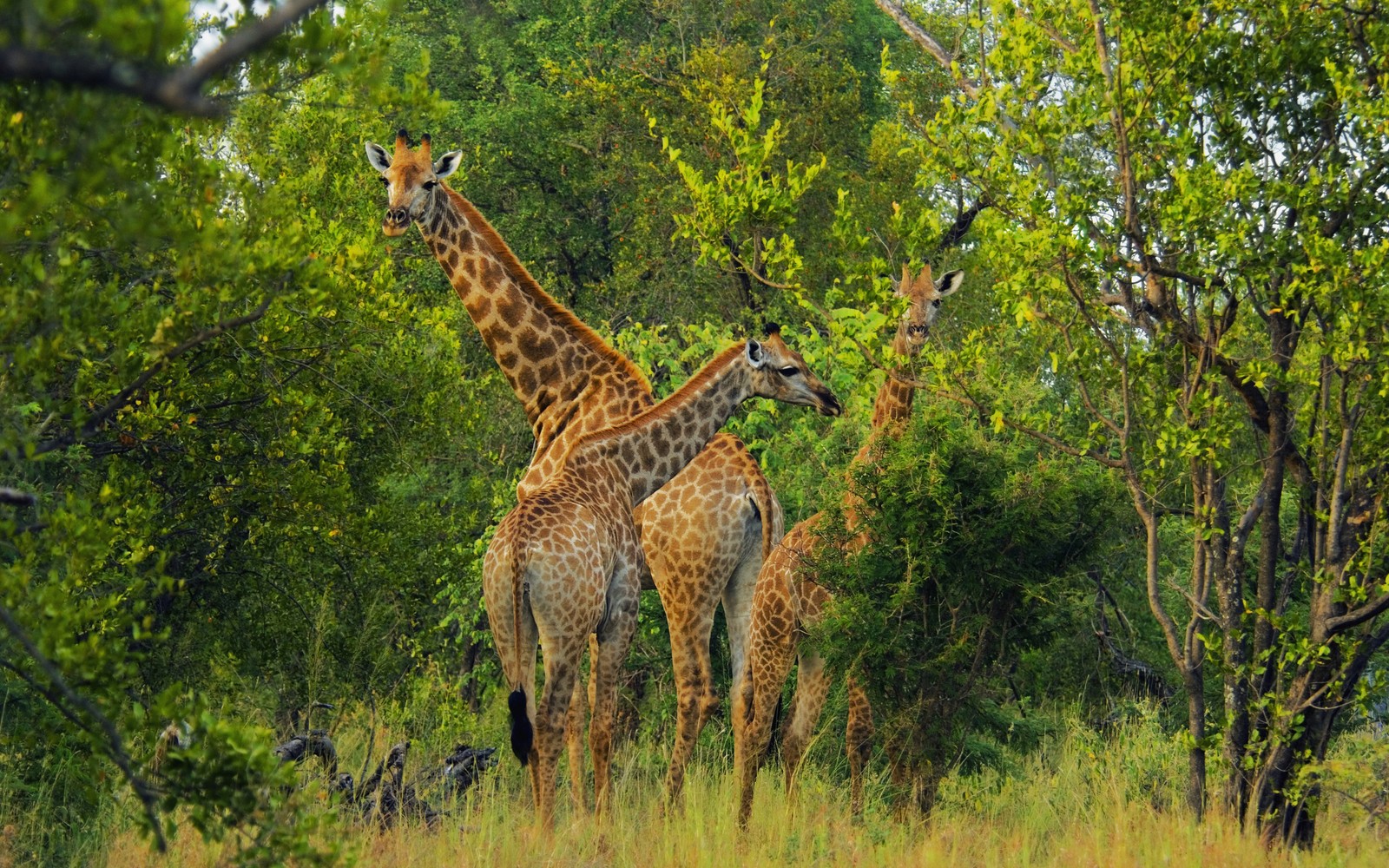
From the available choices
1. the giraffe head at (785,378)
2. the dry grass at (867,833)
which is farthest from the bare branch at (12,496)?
the giraffe head at (785,378)

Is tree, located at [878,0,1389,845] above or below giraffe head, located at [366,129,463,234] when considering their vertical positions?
below

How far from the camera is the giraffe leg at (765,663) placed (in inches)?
409

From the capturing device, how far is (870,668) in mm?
9766

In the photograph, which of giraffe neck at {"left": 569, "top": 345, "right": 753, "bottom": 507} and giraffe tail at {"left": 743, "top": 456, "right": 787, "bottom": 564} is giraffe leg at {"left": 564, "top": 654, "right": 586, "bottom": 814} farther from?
giraffe tail at {"left": 743, "top": 456, "right": 787, "bottom": 564}

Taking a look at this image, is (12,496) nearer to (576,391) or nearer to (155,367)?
(155,367)

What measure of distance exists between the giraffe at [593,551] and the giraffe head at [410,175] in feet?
7.43

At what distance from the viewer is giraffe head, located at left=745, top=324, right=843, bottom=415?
10.4m

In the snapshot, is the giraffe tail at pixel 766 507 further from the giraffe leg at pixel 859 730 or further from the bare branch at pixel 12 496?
the bare branch at pixel 12 496

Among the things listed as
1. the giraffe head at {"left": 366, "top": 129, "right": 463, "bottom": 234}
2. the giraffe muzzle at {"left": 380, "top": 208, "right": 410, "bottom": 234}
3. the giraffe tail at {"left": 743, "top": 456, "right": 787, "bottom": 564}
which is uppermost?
the giraffe head at {"left": 366, "top": 129, "right": 463, "bottom": 234}

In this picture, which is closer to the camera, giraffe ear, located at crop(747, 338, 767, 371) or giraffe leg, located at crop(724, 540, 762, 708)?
giraffe ear, located at crop(747, 338, 767, 371)

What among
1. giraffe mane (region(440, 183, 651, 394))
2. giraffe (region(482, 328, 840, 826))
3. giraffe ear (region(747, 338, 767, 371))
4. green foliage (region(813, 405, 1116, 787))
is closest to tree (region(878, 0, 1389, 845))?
green foliage (region(813, 405, 1116, 787))

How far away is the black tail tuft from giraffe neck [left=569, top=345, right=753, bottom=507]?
1.97 metres

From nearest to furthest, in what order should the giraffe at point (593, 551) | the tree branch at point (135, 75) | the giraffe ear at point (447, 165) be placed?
the tree branch at point (135, 75) < the giraffe at point (593, 551) < the giraffe ear at point (447, 165)

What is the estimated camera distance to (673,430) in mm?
10266
